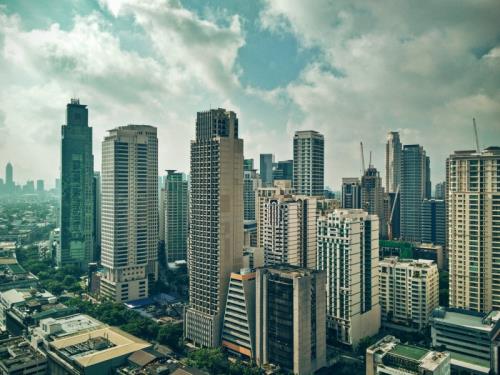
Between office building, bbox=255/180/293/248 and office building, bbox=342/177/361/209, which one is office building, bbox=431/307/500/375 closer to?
office building, bbox=255/180/293/248

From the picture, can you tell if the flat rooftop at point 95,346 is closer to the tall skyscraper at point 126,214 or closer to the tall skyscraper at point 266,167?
the tall skyscraper at point 126,214

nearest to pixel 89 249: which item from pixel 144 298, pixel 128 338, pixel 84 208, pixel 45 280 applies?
pixel 84 208

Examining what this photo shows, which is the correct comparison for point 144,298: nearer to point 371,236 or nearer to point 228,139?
point 228,139

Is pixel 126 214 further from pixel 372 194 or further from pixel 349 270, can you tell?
pixel 372 194

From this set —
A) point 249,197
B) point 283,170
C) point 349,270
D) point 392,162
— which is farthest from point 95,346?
point 392,162

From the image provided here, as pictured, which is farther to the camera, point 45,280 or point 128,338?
point 45,280

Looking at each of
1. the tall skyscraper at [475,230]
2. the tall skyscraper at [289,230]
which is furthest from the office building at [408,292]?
the tall skyscraper at [289,230]
